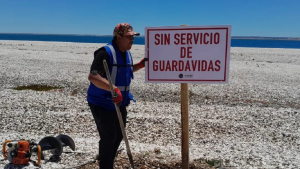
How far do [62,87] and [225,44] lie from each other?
37.5 ft

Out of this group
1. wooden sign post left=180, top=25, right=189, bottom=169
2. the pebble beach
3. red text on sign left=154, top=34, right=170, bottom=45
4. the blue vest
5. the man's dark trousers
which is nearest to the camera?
the blue vest

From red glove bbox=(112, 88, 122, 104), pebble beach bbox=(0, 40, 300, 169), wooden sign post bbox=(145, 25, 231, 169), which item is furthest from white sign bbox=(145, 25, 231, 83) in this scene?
pebble beach bbox=(0, 40, 300, 169)

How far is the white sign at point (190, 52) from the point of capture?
406cm

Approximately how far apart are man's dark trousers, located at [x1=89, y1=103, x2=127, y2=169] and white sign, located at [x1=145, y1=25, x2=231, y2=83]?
932mm

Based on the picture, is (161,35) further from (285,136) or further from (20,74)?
(20,74)

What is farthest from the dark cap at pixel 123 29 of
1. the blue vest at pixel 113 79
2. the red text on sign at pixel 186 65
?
the red text on sign at pixel 186 65

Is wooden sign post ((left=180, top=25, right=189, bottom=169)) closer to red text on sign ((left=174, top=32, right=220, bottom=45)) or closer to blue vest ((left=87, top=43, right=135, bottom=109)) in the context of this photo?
red text on sign ((left=174, top=32, right=220, bottom=45))

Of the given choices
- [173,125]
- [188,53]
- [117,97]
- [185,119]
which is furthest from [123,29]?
[173,125]

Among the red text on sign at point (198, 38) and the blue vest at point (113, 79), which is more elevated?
the red text on sign at point (198, 38)

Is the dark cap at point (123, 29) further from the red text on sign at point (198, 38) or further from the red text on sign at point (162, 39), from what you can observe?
the red text on sign at point (198, 38)

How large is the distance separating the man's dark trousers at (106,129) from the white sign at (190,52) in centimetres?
93

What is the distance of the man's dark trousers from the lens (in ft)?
12.7

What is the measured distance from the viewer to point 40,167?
189 inches

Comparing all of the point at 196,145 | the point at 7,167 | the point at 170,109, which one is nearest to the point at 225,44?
the point at 196,145
